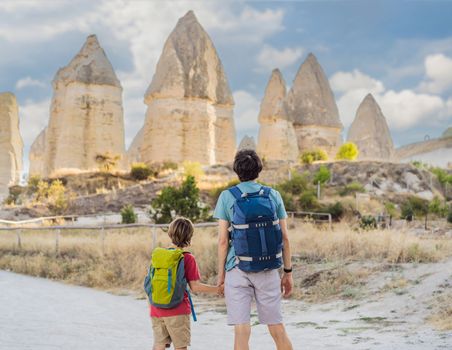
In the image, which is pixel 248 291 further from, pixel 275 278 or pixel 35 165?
pixel 35 165

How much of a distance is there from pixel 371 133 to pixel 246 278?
6185cm

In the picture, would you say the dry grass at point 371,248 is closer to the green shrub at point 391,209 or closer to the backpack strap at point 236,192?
the backpack strap at point 236,192

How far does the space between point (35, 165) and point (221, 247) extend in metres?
58.6

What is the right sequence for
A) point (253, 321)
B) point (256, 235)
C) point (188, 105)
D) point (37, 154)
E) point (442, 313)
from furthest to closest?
point (37, 154) → point (188, 105) → point (253, 321) → point (442, 313) → point (256, 235)

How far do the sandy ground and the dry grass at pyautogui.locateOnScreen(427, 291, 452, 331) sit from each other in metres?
0.11

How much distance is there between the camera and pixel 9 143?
139 feet

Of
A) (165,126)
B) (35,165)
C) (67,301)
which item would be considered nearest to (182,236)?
(67,301)

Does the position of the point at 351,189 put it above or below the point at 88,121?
below

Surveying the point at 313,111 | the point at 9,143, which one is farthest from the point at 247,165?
the point at 313,111

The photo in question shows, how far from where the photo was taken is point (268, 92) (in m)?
48.4

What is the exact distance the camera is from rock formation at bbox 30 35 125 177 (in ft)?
113

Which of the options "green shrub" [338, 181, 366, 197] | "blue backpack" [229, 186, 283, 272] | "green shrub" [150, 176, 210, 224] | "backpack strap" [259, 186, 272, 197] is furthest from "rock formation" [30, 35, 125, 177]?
"blue backpack" [229, 186, 283, 272]

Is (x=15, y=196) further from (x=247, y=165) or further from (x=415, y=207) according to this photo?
(x=247, y=165)

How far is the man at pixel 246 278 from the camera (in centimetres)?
338
